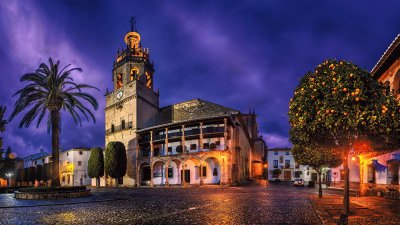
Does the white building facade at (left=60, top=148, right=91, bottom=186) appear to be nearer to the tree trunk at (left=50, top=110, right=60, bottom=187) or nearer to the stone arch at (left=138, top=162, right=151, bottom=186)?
the stone arch at (left=138, top=162, right=151, bottom=186)

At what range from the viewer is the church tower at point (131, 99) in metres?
55.2

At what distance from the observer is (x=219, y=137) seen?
47.4 metres

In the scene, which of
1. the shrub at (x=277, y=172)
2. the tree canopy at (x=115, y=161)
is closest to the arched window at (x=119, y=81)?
the tree canopy at (x=115, y=161)

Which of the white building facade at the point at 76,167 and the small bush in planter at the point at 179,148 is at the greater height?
the small bush in planter at the point at 179,148

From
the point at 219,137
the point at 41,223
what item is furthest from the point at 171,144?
the point at 41,223

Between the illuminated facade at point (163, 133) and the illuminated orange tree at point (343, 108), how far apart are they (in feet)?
105

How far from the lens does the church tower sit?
55219 millimetres

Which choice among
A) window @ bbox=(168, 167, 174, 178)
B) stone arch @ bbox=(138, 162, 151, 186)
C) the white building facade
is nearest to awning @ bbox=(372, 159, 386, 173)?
window @ bbox=(168, 167, 174, 178)

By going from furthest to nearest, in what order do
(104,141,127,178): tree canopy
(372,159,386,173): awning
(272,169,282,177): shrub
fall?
1. (272,169,282,177): shrub
2. (104,141,127,178): tree canopy
3. (372,159,386,173): awning


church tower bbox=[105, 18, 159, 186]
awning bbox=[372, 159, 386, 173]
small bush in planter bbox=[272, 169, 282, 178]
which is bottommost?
small bush in planter bbox=[272, 169, 282, 178]

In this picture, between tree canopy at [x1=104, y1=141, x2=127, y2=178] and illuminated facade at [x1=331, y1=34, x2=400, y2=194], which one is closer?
illuminated facade at [x1=331, y1=34, x2=400, y2=194]

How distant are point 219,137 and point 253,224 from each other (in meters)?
36.7

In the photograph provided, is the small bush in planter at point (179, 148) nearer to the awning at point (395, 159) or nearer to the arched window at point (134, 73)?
the arched window at point (134, 73)

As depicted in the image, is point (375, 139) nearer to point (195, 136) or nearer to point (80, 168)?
point (195, 136)
